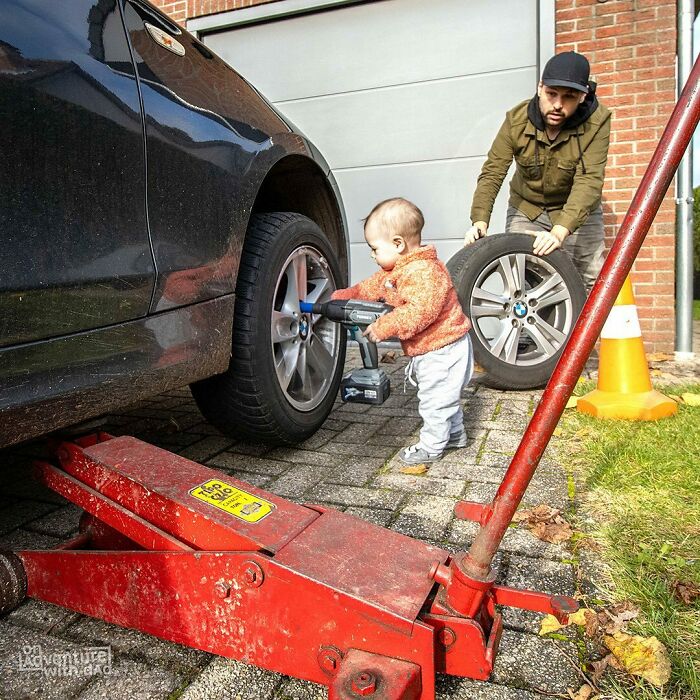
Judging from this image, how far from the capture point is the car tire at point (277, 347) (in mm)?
2205

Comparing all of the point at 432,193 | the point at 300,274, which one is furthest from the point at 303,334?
the point at 432,193

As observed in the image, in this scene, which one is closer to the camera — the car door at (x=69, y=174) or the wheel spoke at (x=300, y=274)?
the car door at (x=69, y=174)

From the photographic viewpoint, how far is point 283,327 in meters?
2.48

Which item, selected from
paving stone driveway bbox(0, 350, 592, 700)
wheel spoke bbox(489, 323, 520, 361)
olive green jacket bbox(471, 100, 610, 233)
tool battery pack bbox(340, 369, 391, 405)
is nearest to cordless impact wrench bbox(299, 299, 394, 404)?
tool battery pack bbox(340, 369, 391, 405)

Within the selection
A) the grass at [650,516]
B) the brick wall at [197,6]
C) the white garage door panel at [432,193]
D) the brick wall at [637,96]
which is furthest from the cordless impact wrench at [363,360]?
the brick wall at [197,6]

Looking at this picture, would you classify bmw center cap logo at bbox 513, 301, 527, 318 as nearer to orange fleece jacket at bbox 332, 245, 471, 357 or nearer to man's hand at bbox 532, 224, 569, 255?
man's hand at bbox 532, 224, 569, 255

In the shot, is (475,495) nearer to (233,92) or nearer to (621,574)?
(621,574)

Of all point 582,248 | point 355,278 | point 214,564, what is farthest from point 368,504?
point 355,278

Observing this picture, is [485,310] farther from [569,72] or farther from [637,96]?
[637,96]

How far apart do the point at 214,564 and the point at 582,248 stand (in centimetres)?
363

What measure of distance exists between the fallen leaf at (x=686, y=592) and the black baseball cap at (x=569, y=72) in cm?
273

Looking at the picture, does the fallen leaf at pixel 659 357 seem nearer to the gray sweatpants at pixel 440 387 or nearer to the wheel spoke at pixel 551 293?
the wheel spoke at pixel 551 293

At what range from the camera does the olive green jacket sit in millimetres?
→ 3604

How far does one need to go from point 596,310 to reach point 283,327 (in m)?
1.58
